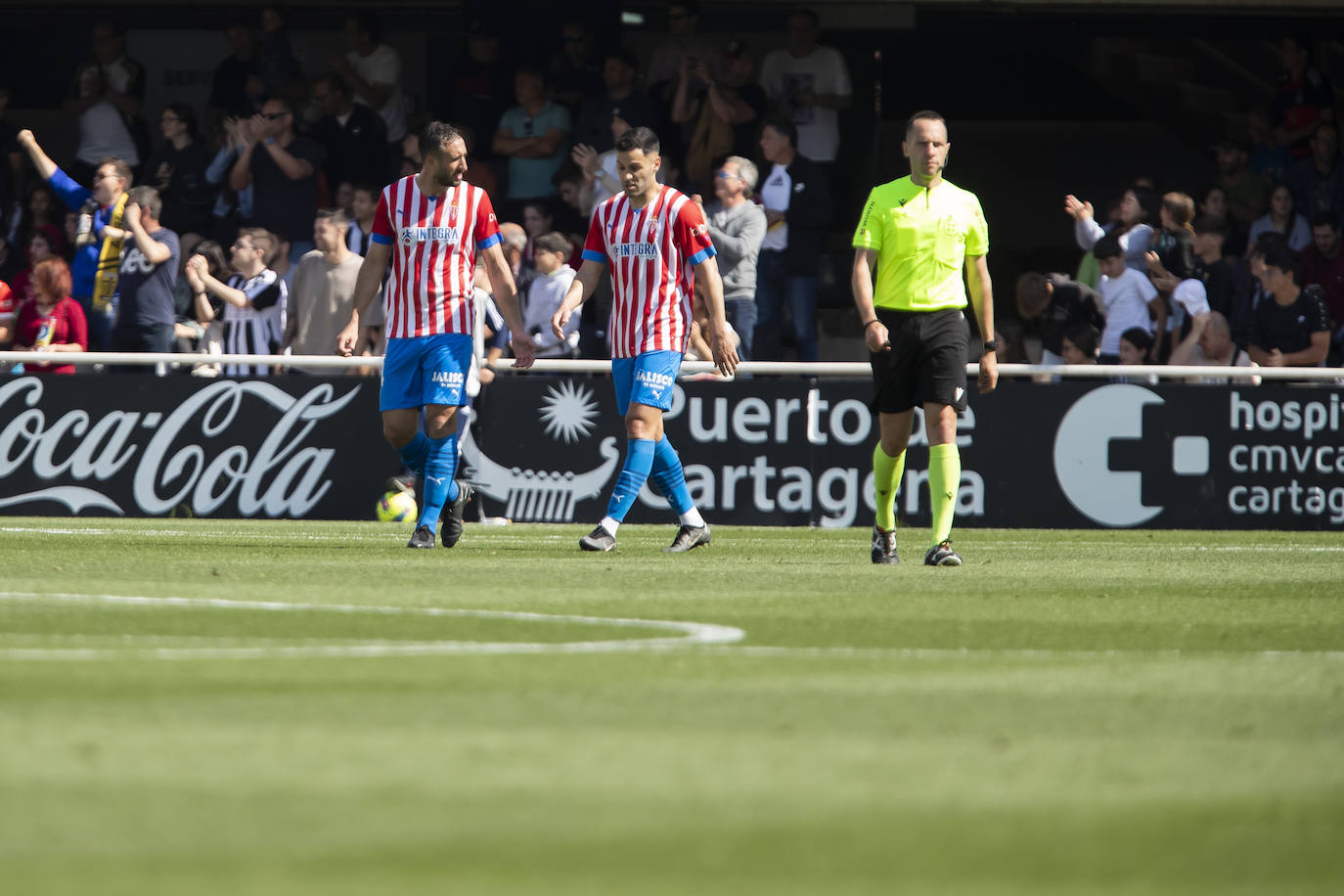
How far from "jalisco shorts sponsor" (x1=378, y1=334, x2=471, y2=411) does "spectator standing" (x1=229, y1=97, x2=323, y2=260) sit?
730cm

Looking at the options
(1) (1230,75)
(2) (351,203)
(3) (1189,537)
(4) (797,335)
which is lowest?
(3) (1189,537)

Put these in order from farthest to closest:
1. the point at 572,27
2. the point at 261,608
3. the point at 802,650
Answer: the point at 572,27 < the point at 261,608 < the point at 802,650

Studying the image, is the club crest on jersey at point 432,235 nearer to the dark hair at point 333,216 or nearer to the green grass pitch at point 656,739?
the green grass pitch at point 656,739

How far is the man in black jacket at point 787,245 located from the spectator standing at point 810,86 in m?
1.10

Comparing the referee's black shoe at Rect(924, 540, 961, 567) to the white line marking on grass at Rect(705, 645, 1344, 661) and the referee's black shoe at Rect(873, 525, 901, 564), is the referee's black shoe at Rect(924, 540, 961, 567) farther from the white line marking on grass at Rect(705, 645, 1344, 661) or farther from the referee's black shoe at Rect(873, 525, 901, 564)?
the white line marking on grass at Rect(705, 645, 1344, 661)

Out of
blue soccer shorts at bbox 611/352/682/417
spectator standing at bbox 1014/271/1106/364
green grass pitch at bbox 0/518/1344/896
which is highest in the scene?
spectator standing at bbox 1014/271/1106/364

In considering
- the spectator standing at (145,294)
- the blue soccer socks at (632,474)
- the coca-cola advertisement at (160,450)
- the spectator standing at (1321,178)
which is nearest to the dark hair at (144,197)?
the spectator standing at (145,294)

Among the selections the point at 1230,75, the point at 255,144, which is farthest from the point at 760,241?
the point at 1230,75

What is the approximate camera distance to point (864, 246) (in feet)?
33.4

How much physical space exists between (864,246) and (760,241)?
20.4ft

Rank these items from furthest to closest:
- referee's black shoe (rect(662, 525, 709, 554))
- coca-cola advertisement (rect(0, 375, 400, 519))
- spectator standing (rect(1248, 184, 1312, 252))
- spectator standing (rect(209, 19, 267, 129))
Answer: spectator standing (rect(209, 19, 267, 129)) < spectator standing (rect(1248, 184, 1312, 252)) < coca-cola advertisement (rect(0, 375, 400, 519)) < referee's black shoe (rect(662, 525, 709, 554))

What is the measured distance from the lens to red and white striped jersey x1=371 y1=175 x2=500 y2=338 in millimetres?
11125

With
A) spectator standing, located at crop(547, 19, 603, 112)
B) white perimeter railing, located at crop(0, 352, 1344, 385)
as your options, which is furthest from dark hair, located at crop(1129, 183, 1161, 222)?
spectator standing, located at crop(547, 19, 603, 112)

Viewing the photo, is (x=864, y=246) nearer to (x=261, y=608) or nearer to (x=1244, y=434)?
(x=261, y=608)
